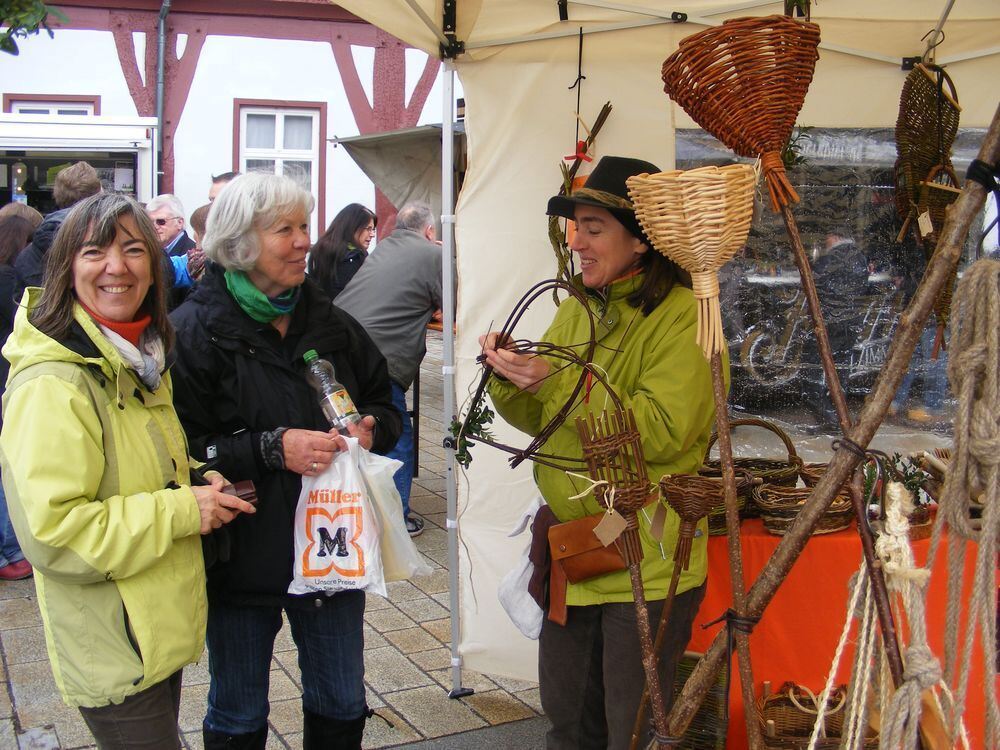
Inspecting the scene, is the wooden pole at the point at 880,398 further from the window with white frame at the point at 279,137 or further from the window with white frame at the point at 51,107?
the window with white frame at the point at 51,107

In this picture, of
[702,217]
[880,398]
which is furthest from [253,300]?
[880,398]

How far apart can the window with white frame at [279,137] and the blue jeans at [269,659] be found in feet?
36.0

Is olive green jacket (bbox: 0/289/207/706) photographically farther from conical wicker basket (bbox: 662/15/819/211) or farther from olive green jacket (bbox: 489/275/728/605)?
conical wicker basket (bbox: 662/15/819/211)

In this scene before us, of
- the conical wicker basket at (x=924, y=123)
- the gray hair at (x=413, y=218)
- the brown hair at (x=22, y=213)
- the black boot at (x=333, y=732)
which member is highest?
the conical wicker basket at (x=924, y=123)

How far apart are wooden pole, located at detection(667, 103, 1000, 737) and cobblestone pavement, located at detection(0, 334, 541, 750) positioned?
83.7 inches

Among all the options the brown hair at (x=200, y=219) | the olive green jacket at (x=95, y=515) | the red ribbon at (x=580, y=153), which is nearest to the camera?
the olive green jacket at (x=95, y=515)

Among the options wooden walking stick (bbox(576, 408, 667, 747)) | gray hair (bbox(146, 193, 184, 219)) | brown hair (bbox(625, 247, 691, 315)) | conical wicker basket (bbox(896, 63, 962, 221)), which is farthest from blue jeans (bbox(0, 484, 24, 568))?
conical wicker basket (bbox(896, 63, 962, 221))

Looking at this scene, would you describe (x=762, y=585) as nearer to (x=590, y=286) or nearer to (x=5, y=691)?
(x=590, y=286)

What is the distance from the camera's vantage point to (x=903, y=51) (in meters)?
3.59

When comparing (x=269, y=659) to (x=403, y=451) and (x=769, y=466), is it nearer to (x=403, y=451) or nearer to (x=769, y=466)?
(x=769, y=466)

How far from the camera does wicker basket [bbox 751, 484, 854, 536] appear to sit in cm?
308

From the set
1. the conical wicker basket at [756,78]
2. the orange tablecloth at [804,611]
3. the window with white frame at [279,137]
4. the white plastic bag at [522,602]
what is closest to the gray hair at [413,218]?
the orange tablecloth at [804,611]

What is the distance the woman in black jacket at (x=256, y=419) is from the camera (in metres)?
2.38

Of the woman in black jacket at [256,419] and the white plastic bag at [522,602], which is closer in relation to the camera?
the woman in black jacket at [256,419]
